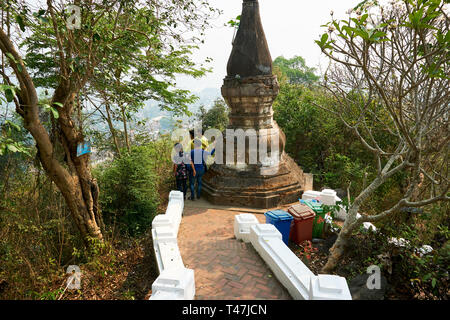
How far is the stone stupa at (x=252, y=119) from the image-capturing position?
24.9 ft

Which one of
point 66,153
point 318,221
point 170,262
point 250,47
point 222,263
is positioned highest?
point 250,47

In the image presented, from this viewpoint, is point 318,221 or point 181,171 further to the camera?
point 181,171

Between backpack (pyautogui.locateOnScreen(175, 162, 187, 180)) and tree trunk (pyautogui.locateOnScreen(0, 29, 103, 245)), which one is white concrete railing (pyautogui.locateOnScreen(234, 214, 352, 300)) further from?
tree trunk (pyautogui.locateOnScreen(0, 29, 103, 245))

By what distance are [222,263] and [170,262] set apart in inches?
37.1

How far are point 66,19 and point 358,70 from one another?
638cm

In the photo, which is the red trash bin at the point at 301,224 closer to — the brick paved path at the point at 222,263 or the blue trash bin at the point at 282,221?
the blue trash bin at the point at 282,221

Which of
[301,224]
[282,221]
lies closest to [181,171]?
[282,221]

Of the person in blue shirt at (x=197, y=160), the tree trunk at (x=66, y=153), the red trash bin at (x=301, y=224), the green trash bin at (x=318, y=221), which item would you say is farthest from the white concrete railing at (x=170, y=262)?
the green trash bin at (x=318, y=221)

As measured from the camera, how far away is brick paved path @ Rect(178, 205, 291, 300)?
407 centimetres

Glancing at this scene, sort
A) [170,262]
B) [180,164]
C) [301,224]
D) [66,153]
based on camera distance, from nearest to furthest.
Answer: [170,262]
[66,153]
[301,224]
[180,164]

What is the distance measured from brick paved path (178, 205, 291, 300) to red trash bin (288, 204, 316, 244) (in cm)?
103

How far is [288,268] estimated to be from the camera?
4141mm

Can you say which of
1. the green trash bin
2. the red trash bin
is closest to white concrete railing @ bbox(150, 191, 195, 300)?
the red trash bin

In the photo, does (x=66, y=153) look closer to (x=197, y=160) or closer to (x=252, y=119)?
(x=197, y=160)
